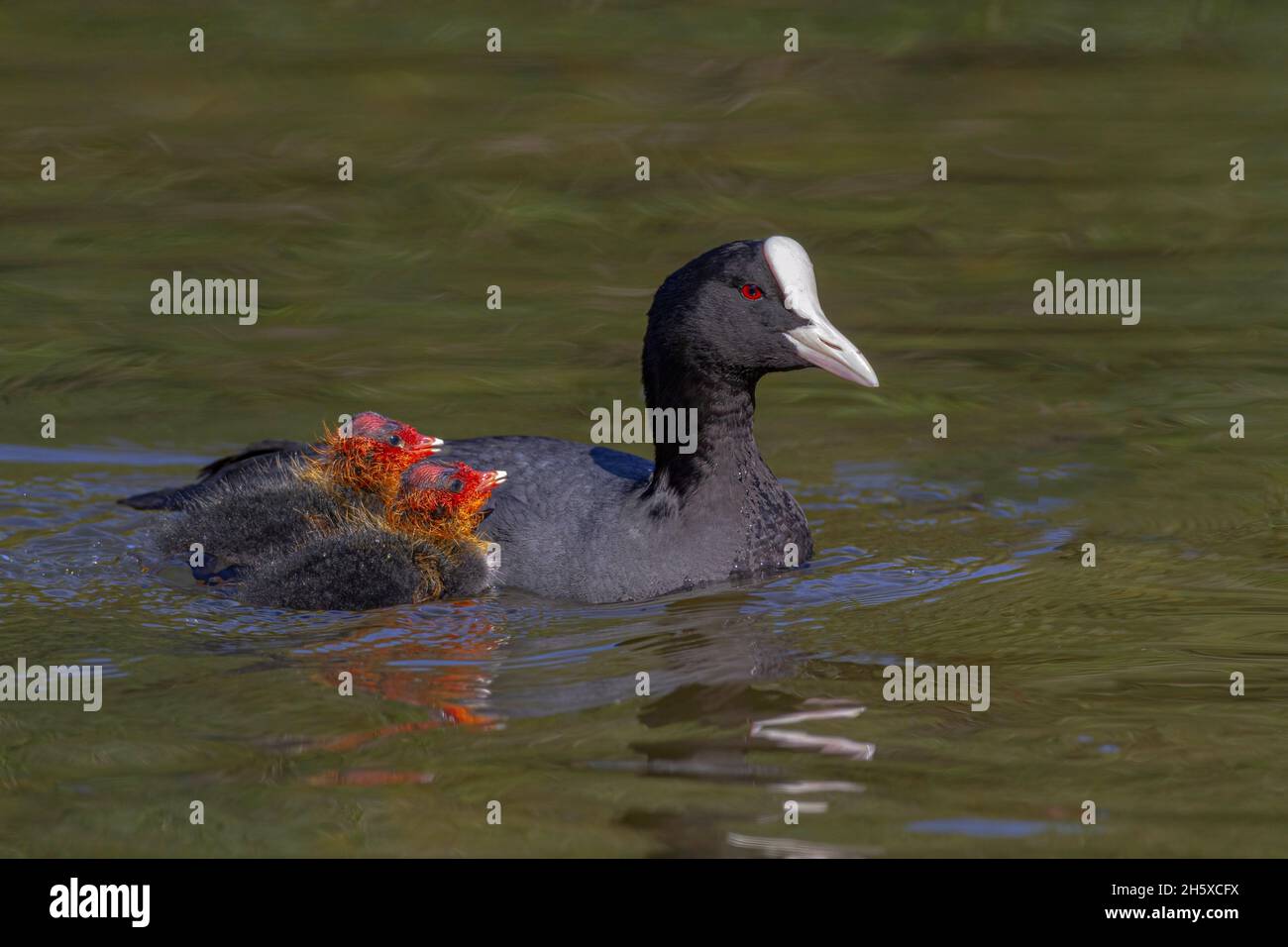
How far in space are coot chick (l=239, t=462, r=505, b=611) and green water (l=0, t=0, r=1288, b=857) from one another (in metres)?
0.13

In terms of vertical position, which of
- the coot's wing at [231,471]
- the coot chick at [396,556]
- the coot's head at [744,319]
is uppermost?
the coot's head at [744,319]

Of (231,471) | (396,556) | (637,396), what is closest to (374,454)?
(396,556)

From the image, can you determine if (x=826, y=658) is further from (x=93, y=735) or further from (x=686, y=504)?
(x=93, y=735)

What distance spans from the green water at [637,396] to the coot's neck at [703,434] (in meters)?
0.53

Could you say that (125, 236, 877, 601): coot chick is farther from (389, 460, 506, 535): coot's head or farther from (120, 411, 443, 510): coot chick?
(120, 411, 443, 510): coot chick

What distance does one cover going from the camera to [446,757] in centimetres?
565

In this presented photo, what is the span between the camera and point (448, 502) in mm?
7191

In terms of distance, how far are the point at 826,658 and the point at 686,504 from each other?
1.09 meters

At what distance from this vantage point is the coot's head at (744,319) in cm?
722

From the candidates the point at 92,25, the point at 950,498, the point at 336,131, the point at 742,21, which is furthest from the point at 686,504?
the point at 92,25

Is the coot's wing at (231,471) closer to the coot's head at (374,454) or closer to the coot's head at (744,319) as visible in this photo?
the coot's head at (374,454)

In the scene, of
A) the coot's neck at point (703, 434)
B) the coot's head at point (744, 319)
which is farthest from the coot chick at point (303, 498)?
the coot's head at point (744, 319)

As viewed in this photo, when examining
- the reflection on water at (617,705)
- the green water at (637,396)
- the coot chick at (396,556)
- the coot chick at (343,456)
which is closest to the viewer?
the reflection on water at (617,705)

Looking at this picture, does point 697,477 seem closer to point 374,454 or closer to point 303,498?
point 374,454
